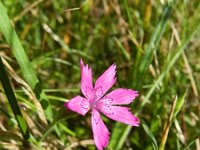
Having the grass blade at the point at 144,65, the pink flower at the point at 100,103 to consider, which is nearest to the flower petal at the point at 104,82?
the pink flower at the point at 100,103

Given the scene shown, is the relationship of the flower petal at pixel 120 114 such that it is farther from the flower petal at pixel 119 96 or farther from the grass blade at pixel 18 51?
the grass blade at pixel 18 51

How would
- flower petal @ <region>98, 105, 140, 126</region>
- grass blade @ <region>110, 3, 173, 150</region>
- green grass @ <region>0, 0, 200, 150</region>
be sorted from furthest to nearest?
1. green grass @ <region>0, 0, 200, 150</region>
2. grass blade @ <region>110, 3, 173, 150</region>
3. flower petal @ <region>98, 105, 140, 126</region>

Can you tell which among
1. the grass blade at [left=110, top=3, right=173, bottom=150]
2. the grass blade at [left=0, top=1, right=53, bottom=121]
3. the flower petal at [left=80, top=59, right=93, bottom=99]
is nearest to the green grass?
the grass blade at [left=110, top=3, right=173, bottom=150]

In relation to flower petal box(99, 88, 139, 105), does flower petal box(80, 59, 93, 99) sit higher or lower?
higher

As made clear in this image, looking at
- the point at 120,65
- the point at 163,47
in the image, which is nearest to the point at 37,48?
the point at 120,65

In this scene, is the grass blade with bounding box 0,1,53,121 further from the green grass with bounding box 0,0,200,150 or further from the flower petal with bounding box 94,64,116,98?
the green grass with bounding box 0,0,200,150

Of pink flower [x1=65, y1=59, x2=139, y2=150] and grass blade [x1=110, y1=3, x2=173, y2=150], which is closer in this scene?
pink flower [x1=65, y1=59, x2=139, y2=150]

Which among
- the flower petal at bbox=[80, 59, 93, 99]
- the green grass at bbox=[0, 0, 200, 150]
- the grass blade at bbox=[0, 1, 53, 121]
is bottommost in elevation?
the green grass at bbox=[0, 0, 200, 150]

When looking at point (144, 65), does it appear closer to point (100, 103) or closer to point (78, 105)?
point (100, 103)
